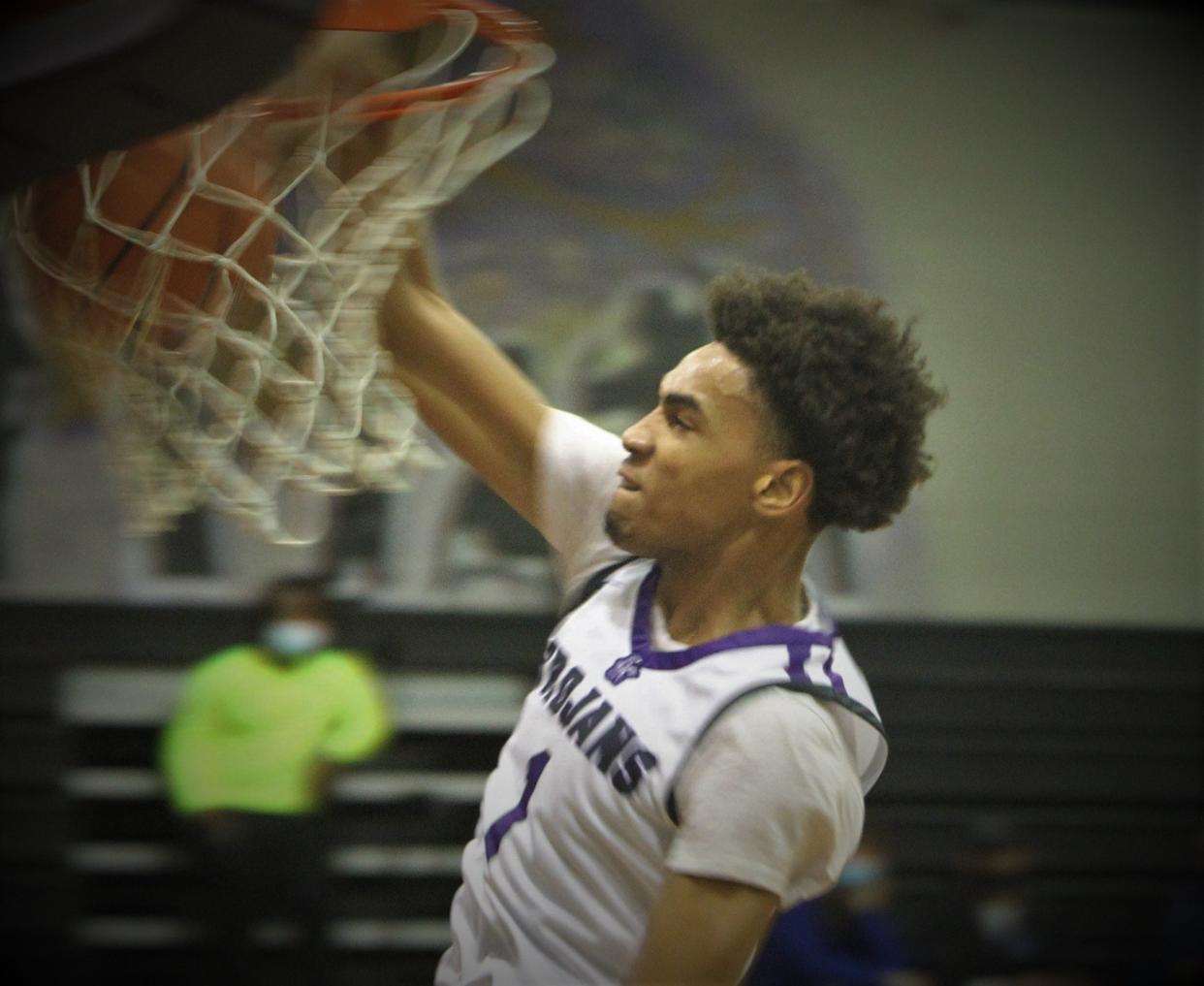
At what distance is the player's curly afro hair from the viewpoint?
5.06ft

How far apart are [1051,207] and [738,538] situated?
11.0 ft

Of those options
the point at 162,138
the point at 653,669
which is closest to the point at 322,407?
the point at 162,138

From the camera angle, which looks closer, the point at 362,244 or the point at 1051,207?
the point at 362,244

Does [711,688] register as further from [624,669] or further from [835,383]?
[835,383]

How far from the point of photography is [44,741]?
412 cm

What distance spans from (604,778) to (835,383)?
0.49 metres

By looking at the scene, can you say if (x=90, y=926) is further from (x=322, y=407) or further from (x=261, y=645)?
(x=322, y=407)

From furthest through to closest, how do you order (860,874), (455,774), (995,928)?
(455,774) < (995,928) < (860,874)

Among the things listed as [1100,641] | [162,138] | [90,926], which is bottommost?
[90,926]

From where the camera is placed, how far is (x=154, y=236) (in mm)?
1571

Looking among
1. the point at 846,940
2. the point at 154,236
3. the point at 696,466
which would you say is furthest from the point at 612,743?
the point at 846,940

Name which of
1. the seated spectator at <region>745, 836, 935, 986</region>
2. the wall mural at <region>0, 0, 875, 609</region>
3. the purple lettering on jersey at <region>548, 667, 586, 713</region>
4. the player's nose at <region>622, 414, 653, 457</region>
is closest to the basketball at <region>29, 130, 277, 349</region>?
the player's nose at <region>622, 414, 653, 457</region>

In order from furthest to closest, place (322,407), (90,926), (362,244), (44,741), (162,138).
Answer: (44,741) < (90,926) < (322,407) < (362,244) < (162,138)

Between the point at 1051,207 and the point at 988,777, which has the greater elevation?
the point at 1051,207
